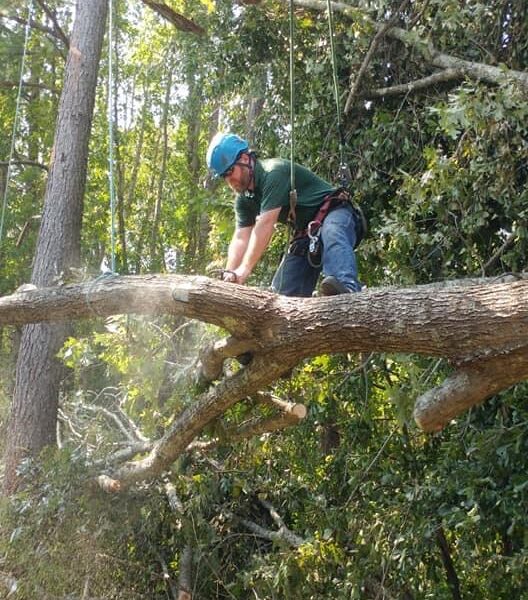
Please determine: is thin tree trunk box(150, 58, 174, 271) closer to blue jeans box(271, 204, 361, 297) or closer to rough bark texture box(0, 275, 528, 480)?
blue jeans box(271, 204, 361, 297)

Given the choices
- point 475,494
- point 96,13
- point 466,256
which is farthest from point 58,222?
point 475,494

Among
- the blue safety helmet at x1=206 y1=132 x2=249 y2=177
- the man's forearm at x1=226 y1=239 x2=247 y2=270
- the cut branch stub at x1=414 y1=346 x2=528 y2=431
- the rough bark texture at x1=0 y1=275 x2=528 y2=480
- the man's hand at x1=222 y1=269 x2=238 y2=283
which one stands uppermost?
the blue safety helmet at x1=206 y1=132 x2=249 y2=177

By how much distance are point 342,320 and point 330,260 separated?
2.31ft

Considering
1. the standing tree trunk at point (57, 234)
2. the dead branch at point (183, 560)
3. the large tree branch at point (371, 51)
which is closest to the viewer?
the large tree branch at point (371, 51)

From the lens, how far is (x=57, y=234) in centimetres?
748

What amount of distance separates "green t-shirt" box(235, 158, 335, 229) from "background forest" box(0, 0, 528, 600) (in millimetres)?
882

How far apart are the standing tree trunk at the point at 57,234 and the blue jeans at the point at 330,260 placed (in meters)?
3.23

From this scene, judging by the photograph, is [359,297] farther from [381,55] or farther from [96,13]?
[96,13]

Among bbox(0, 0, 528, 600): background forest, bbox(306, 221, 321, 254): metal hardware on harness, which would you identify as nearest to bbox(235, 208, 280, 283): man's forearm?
bbox(306, 221, 321, 254): metal hardware on harness

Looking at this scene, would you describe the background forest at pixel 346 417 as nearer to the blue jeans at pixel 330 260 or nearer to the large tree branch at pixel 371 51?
the large tree branch at pixel 371 51

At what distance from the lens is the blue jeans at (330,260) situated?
12.7ft

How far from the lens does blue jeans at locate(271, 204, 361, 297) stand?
386 cm

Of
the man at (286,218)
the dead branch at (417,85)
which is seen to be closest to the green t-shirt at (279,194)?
the man at (286,218)

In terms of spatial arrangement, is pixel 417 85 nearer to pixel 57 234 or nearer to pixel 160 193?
pixel 57 234
